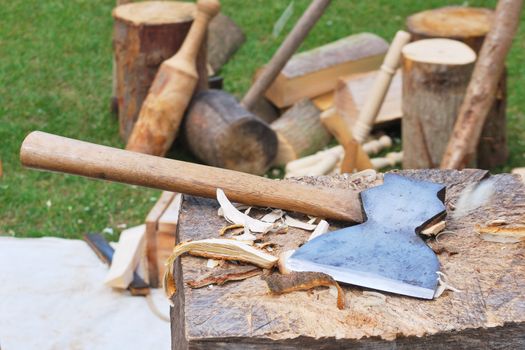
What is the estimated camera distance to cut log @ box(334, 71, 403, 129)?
5484 mm

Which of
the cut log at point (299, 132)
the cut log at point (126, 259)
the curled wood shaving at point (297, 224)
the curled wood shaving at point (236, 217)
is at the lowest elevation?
the cut log at point (299, 132)

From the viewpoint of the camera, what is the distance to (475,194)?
249 centimetres

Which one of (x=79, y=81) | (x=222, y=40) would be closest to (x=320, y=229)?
(x=79, y=81)

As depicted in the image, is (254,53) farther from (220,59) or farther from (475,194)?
(475,194)

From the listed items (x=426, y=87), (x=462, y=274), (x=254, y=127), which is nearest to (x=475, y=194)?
(x=462, y=274)

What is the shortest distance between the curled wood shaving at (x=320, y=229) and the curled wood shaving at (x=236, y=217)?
12 cm

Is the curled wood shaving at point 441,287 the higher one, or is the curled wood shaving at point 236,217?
the curled wood shaving at point 441,287

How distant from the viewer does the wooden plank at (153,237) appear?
371 cm

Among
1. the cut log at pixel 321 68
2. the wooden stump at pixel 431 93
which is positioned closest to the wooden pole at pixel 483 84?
the wooden stump at pixel 431 93

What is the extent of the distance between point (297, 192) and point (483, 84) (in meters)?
2.46

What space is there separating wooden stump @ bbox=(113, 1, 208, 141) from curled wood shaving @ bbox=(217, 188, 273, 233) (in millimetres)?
2987

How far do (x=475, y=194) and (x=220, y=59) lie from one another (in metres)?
4.50

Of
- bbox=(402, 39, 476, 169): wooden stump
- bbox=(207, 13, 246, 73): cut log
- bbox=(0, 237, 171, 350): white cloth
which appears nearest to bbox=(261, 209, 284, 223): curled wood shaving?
bbox=(0, 237, 171, 350): white cloth

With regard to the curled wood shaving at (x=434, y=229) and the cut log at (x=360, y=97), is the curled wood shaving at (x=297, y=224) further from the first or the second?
the cut log at (x=360, y=97)
